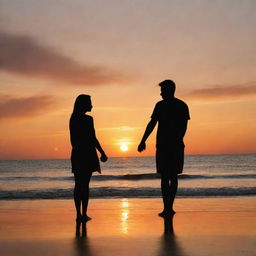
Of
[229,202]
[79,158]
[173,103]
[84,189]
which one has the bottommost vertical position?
[229,202]

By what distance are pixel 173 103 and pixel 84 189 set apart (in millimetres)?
1748

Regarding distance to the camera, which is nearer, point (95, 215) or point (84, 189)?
point (84, 189)

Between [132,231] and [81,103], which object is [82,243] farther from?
[81,103]

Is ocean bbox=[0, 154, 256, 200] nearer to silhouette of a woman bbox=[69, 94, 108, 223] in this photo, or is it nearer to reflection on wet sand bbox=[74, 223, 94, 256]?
silhouette of a woman bbox=[69, 94, 108, 223]

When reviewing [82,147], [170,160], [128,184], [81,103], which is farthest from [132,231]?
[128,184]

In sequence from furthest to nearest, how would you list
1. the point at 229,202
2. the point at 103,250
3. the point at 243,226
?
the point at 229,202 < the point at 243,226 < the point at 103,250

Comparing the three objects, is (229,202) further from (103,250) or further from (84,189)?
(103,250)

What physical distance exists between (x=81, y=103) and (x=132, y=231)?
1.90 metres

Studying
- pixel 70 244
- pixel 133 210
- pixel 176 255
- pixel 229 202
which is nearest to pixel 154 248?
pixel 176 255

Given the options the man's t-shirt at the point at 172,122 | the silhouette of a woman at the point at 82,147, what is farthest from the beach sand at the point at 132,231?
the man's t-shirt at the point at 172,122

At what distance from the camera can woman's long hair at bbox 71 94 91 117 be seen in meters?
5.42

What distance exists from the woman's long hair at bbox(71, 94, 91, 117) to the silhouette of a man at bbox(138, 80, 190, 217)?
94 cm

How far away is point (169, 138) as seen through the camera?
18.1 feet

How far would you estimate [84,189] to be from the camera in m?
5.33
